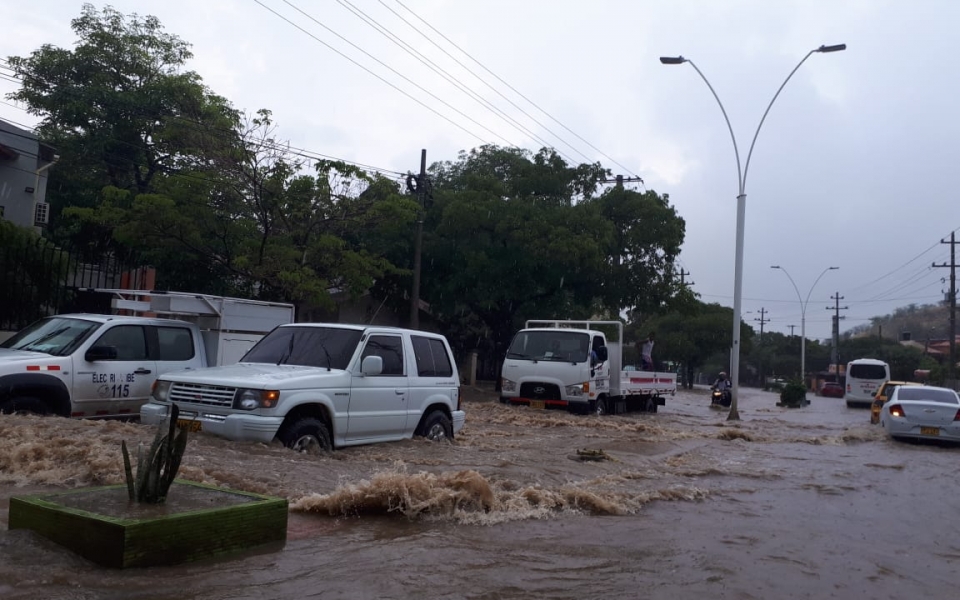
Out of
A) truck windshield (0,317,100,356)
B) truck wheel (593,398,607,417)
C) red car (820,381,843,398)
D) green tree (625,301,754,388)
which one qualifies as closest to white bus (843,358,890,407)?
red car (820,381,843,398)

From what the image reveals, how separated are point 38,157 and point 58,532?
24235mm

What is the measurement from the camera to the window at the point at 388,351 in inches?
397

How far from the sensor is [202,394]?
8.76 meters

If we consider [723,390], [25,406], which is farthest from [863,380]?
[25,406]

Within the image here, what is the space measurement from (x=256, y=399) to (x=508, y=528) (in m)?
3.07

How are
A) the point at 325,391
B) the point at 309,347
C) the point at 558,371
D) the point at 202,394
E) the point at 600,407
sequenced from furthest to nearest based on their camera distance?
the point at 600,407, the point at 558,371, the point at 309,347, the point at 325,391, the point at 202,394

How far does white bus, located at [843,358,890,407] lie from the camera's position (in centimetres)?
3934

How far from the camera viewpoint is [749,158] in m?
22.7

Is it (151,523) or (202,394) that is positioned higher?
(202,394)

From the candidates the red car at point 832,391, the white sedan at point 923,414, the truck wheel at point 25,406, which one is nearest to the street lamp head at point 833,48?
the white sedan at point 923,414

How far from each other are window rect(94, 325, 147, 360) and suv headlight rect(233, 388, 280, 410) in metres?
2.96

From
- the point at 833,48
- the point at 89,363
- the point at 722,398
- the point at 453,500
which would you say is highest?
the point at 833,48

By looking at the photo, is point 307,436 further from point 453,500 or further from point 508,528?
point 508,528

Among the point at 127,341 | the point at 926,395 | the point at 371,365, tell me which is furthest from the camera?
the point at 926,395
